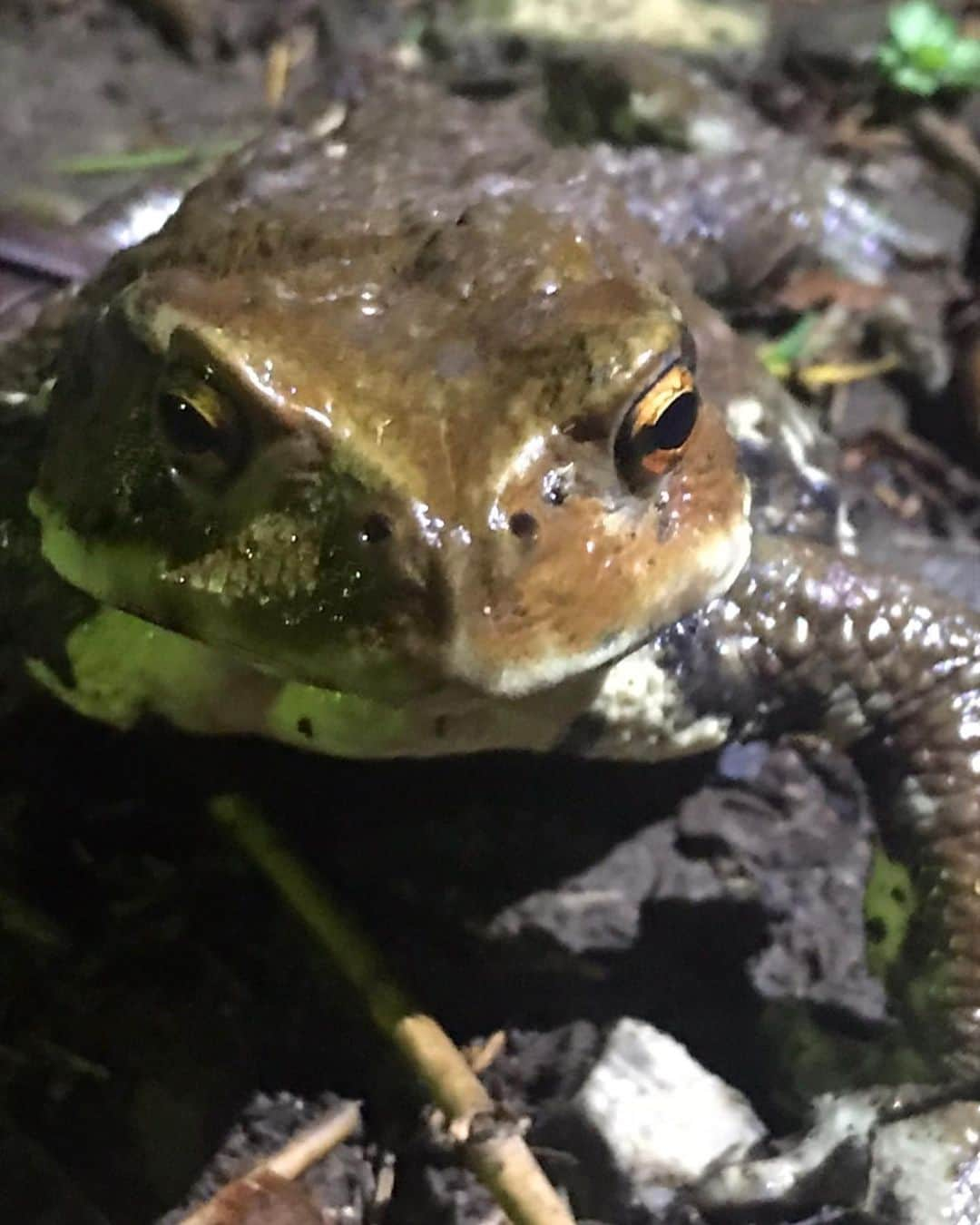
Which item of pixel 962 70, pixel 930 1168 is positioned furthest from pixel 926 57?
pixel 930 1168

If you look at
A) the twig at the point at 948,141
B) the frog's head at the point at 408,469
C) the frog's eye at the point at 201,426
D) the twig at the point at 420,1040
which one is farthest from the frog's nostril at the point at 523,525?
the twig at the point at 948,141

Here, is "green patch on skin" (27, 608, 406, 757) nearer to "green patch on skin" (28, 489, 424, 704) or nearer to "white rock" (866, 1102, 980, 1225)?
"green patch on skin" (28, 489, 424, 704)

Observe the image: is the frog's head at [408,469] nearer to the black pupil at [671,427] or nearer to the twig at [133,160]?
the black pupil at [671,427]

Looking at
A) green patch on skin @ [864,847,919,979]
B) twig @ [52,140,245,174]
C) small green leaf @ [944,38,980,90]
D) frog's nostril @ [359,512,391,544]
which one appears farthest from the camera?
small green leaf @ [944,38,980,90]

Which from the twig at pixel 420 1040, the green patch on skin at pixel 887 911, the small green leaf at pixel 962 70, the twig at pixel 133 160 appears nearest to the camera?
the twig at pixel 420 1040

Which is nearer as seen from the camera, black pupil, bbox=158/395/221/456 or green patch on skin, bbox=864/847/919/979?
black pupil, bbox=158/395/221/456

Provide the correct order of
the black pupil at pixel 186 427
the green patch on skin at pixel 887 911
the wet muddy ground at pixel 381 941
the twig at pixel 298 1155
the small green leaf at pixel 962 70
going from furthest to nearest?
the small green leaf at pixel 962 70
the green patch on skin at pixel 887 911
the wet muddy ground at pixel 381 941
the twig at pixel 298 1155
the black pupil at pixel 186 427

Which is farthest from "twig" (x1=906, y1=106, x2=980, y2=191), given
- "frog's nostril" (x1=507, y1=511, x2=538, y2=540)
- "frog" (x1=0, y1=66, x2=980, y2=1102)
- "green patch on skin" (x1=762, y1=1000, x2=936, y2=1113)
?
"frog's nostril" (x1=507, y1=511, x2=538, y2=540)

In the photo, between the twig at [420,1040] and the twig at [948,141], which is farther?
the twig at [948,141]
